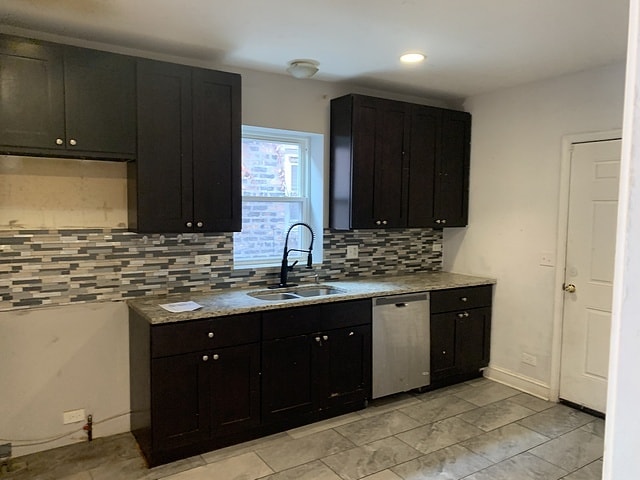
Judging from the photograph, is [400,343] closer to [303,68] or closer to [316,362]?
[316,362]

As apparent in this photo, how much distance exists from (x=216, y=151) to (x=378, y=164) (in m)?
1.39

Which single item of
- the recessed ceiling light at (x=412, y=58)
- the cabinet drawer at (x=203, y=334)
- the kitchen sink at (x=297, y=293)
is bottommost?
the cabinet drawer at (x=203, y=334)

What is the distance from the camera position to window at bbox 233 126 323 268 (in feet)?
12.2

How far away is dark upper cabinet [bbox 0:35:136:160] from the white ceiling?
0.66 ft

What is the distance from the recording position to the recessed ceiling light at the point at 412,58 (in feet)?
10.4

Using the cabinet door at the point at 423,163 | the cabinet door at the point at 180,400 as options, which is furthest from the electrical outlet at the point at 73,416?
the cabinet door at the point at 423,163

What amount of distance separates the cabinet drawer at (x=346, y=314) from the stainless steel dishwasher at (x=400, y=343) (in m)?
0.09

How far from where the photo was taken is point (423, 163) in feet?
13.5

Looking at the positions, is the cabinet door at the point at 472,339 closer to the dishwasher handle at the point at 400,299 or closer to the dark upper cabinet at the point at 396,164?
the dishwasher handle at the point at 400,299

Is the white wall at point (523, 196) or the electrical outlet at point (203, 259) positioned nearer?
the electrical outlet at point (203, 259)

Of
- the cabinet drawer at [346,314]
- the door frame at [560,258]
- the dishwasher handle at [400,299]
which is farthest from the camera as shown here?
the door frame at [560,258]

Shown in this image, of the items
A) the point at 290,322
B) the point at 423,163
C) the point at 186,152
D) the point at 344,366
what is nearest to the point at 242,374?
the point at 290,322

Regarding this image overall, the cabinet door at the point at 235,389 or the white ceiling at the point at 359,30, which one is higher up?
the white ceiling at the point at 359,30

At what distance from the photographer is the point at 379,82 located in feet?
12.9
